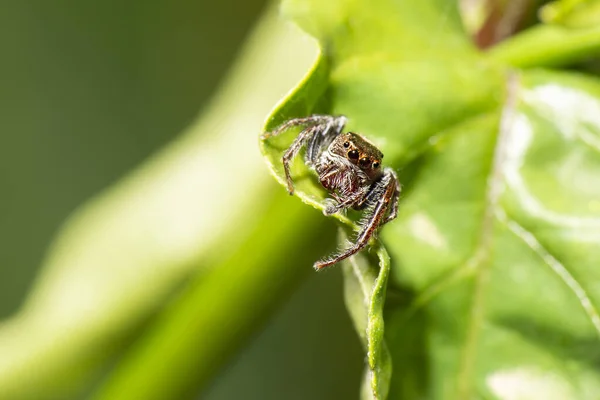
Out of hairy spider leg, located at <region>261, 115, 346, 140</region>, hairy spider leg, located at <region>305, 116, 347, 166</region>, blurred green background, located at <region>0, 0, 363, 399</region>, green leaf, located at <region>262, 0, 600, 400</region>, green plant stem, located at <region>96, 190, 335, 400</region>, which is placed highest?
hairy spider leg, located at <region>261, 115, 346, 140</region>

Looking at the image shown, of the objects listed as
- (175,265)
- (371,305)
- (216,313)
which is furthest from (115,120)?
(371,305)

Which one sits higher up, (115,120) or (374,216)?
(374,216)

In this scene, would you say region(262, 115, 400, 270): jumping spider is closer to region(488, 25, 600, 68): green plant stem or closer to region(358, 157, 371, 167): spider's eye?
region(358, 157, 371, 167): spider's eye

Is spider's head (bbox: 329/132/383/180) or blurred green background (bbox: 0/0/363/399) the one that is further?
blurred green background (bbox: 0/0/363/399)

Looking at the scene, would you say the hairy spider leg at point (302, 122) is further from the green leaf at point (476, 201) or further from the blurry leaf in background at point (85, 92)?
the blurry leaf in background at point (85, 92)

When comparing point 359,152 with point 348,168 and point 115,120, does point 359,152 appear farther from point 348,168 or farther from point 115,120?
point 115,120

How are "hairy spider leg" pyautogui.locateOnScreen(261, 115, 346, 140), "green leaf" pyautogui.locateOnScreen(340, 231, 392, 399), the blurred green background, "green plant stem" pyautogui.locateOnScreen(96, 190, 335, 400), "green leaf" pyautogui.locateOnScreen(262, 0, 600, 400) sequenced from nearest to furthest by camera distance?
"green leaf" pyautogui.locateOnScreen(340, 231, 392, 399) < "hairy spider leg" pyautogui.locateOnScreen(261, 115, 346, 140) < "green leaf" pyautogui.locateOnScreen(262, 0, 600, 400) < "green plant stem" pyautogui.locateOnScreen(96, 190, 335, 400) < the blurred green background

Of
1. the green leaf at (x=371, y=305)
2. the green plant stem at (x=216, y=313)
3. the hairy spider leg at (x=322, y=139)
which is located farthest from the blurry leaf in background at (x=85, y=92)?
the green leaf at (x=371, y=305)

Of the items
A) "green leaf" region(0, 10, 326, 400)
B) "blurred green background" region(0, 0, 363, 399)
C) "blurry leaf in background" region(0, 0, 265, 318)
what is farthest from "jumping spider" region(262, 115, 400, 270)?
"blurry leaf in background" region(0, 0, 265, 318)
